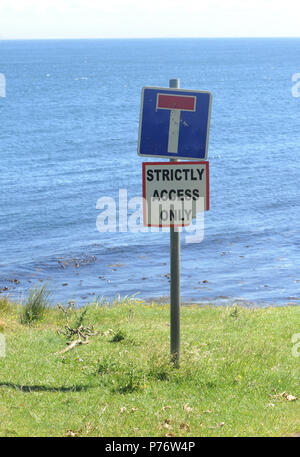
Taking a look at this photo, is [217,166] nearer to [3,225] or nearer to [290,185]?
[290,185]

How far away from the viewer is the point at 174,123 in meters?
7.26

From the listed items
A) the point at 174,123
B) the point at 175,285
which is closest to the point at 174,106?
the point at 174,123

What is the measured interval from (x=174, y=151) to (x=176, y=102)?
1.85 ft

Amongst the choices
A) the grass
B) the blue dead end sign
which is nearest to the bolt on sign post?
the blue dead end sign

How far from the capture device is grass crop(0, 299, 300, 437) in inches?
239

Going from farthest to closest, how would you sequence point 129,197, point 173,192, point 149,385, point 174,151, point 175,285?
point 129,197
point 175,285
point 173,192
point 174,151
point 149,385

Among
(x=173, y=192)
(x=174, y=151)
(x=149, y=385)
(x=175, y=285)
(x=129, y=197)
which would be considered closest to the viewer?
(x=149, y=385)

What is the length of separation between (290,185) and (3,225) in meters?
18.8

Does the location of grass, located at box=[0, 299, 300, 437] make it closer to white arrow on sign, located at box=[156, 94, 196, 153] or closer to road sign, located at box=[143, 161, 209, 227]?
road sign, located at box=[143, 161, 209, 227]

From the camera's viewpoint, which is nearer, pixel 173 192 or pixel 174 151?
pixel 174 151

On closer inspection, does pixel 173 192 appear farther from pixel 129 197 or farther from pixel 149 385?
pixel 129 197

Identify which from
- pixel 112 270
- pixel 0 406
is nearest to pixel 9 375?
pixel 0 406

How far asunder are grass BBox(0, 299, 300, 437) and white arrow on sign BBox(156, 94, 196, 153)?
2.69 metres

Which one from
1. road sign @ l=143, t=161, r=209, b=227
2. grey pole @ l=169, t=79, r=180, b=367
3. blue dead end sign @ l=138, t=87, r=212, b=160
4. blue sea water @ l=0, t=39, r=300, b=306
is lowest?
blue sea water @ l=0, t=39, r=300, b=306
